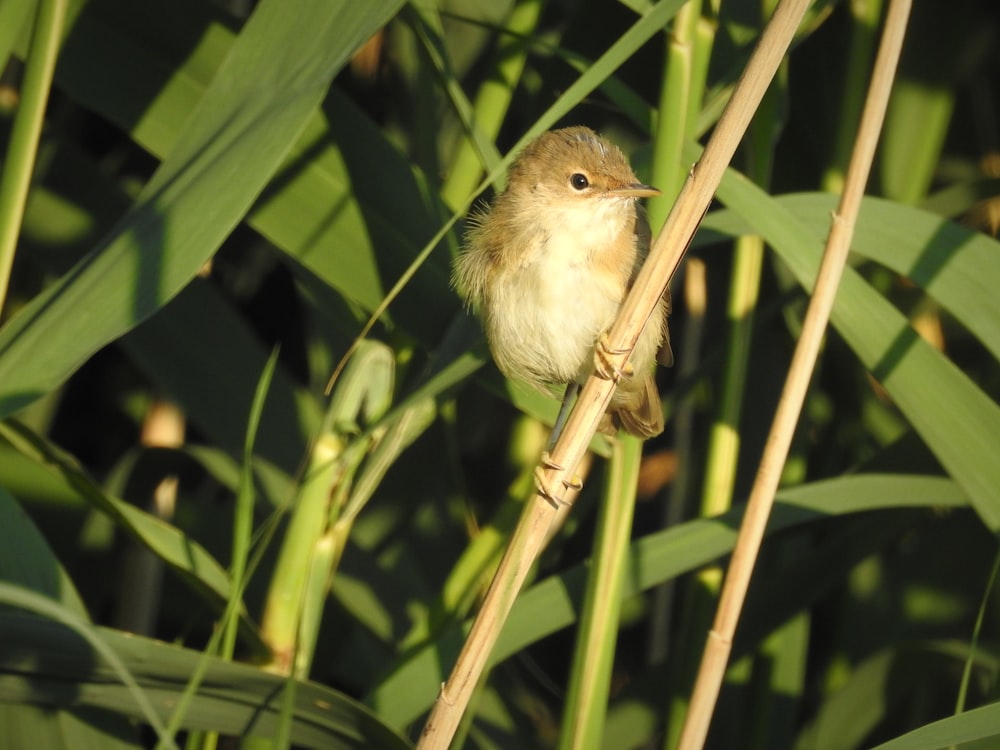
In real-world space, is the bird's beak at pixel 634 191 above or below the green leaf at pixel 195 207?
above

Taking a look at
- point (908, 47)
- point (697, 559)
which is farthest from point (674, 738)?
point (908, 47)

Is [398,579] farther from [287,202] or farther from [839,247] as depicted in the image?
[839,247]

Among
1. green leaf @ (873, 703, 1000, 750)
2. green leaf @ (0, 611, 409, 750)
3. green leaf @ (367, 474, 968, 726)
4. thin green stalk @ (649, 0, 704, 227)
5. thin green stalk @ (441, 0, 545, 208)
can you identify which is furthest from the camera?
thin green stalk @ (441, 0, 545, 208)

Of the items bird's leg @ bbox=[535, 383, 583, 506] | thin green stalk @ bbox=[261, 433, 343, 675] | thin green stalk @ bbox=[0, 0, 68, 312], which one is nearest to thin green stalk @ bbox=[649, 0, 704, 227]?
bird's leg @ bbox=[535, 383, 583, 506]

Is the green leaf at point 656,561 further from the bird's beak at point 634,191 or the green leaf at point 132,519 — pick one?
the bird's beak at point 634,191

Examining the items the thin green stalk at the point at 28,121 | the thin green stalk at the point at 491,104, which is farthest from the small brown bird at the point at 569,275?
the thin green stalk at the point at 28,121

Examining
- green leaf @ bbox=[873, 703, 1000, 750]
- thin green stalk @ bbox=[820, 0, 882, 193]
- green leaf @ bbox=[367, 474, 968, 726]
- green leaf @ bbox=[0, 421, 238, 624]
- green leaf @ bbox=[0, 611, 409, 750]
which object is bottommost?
green leaf @ bbox=[0, 611, 409, 750]

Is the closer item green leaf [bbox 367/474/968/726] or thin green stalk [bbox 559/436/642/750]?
thin green stalk [bbox 559/436/642/750]

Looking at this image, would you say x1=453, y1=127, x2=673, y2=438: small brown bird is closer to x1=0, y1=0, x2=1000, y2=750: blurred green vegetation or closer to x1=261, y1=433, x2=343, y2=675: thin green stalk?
x1=0, y1=0, x2=1000, y2=750: blurred green vegetation
